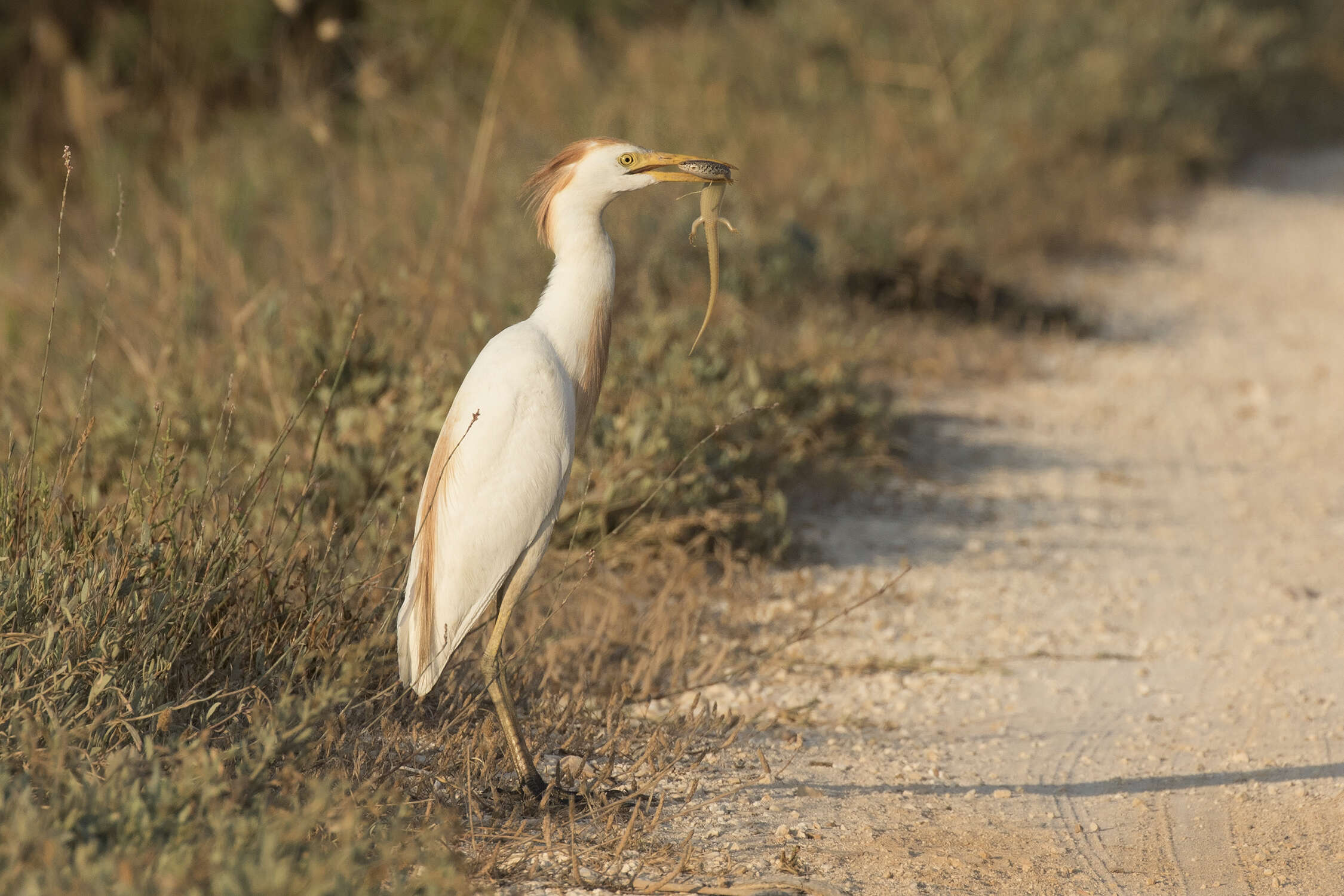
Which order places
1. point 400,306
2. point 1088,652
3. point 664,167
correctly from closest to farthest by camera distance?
point 664,167, point 1088,652, point 400,306

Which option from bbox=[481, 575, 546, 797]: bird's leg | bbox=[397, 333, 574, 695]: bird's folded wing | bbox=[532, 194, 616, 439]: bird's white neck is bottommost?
bbox=[481, 575, 546, 797]: bird's leg

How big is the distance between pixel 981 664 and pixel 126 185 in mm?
5747

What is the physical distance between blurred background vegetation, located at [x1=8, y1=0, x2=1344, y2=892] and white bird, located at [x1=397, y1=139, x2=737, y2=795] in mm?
136

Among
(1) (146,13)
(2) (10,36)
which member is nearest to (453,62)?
(1) (146,13)

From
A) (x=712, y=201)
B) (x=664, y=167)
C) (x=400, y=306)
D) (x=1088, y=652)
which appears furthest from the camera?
(x=400, y=306)

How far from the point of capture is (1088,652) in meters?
3.89

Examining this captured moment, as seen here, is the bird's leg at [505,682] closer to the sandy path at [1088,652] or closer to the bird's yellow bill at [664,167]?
the sandy path at [1088,652]

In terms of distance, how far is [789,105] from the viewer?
8.88 meters

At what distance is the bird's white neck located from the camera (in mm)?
2730

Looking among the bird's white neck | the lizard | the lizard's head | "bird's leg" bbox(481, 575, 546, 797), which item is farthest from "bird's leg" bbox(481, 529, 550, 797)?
the lizard's head

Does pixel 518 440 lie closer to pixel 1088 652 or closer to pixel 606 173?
pixel 606 173

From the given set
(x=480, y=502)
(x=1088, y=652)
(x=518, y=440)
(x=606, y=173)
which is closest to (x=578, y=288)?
(x=606, y=173)

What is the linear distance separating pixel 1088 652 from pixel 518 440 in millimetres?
2081

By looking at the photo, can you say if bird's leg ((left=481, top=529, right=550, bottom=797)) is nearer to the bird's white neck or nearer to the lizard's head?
the bird's white neck
